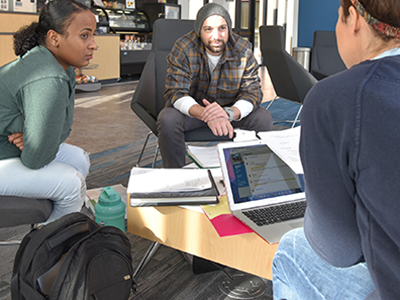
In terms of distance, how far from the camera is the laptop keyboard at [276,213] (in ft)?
4.04

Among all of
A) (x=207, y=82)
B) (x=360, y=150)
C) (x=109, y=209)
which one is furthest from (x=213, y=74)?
(x=360, y=150)

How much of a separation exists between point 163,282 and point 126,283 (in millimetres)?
396

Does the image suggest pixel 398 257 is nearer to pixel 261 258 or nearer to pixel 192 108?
pixel 261 258

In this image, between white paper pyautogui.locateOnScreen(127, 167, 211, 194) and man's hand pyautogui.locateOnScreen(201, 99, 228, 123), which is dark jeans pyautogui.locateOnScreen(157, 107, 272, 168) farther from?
white paper pyautogui.locateOnScreen(127, 167, 211, 194)

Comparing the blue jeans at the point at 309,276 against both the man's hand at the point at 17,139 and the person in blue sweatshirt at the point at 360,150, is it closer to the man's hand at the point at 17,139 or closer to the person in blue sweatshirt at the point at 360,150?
the person in blue sweatshirt at the point at 360,150

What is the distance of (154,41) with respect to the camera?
8.94ft

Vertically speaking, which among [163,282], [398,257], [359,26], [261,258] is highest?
[359,26]

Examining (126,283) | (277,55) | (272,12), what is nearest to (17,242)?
A: (126,283)

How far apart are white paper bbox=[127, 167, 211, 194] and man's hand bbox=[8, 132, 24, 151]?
0.42m

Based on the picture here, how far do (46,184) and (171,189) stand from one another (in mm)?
472

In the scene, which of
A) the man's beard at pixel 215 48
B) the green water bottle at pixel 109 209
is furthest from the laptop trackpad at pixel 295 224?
the man's beard at pixel 215 48

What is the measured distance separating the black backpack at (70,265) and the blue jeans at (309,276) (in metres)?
0.48

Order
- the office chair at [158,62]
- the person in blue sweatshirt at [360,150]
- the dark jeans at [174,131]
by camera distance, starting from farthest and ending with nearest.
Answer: the office chair at [158,62]
the dark jeans at [174,131]
the person in blue sweatshirt at [360,150]

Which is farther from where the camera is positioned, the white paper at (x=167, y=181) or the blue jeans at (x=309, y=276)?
the white paper at (x=167, y=181)
